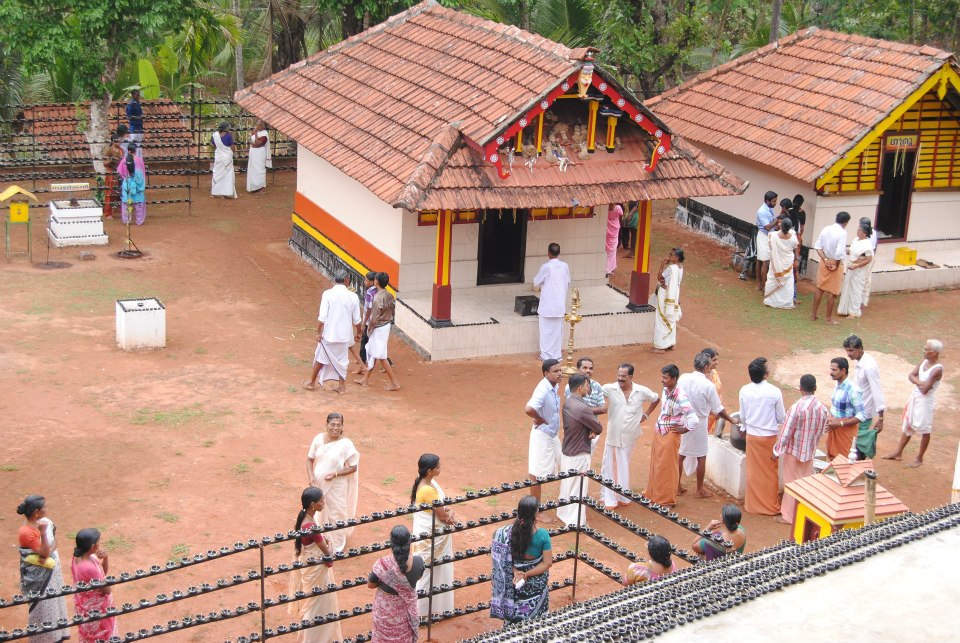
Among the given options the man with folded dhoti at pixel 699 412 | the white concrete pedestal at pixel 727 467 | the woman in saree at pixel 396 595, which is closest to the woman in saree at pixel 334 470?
the woman in saree at pixel 396 595

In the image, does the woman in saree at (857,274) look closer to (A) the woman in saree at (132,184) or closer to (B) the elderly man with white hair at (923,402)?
(B) the elderly man with white hair at (923,402)

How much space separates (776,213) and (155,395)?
10.9 meters

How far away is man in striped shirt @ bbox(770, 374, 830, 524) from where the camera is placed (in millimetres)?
11703

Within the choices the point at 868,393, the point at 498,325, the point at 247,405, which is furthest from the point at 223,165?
the point at 868,393

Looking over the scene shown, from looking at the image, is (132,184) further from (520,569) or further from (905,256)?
(520,569)

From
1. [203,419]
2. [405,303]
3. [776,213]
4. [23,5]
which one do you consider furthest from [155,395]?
[776,213]

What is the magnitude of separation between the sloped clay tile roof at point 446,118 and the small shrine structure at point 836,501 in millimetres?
6426

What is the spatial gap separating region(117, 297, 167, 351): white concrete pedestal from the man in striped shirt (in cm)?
796

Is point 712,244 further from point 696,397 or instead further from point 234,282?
point 696,397

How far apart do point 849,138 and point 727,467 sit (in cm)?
816

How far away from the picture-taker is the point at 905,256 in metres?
20.1

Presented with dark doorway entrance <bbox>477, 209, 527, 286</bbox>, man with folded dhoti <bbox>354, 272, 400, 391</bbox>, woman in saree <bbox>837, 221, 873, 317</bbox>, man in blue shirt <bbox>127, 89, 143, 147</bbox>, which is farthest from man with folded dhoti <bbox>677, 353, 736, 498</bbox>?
man in blue shirt <bbox>127, 89, 143, 147</bbox>

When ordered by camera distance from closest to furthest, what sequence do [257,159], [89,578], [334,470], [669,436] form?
[89,578]
[334,470]
[669,436]
[257,159]

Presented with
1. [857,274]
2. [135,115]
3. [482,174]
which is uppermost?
[482,174]
